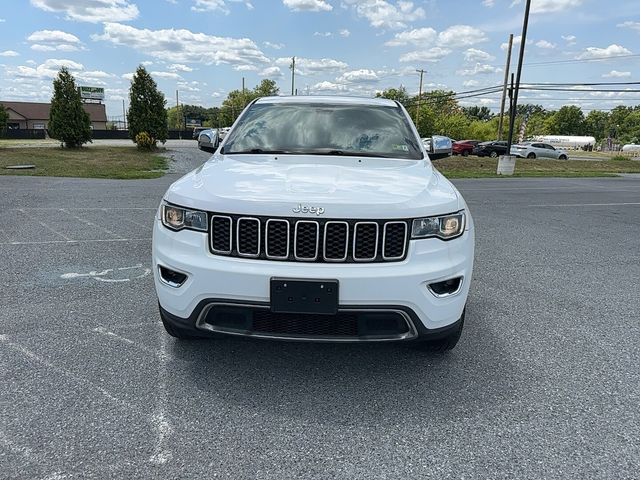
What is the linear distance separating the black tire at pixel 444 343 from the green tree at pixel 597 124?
144959mm

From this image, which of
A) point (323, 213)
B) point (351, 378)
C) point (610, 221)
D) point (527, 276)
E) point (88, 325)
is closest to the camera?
point (323, 213)

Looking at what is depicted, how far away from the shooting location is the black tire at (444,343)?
2930mm

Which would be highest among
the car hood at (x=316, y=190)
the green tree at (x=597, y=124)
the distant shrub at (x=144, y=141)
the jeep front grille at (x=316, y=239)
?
the green tree at (x=597, y=124)

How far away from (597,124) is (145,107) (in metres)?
139

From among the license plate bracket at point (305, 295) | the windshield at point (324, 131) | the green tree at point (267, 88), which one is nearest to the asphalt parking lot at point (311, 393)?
the license plate bracket at point (305, 295)

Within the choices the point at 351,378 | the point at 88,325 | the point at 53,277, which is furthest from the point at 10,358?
the point at 351,378

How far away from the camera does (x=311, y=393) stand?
2805mm

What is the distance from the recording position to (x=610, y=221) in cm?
923

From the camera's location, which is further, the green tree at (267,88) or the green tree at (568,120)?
the green tree at (568,120)

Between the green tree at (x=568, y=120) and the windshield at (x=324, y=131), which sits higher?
the green tree at (x=568, y=120)

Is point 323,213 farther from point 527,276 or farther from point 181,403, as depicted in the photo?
point 527,276

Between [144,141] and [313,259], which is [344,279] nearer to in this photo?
[313,259]

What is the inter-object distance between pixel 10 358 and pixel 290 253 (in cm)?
198

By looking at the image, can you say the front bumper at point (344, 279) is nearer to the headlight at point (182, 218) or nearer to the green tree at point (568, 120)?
the headlight at point (182, 218)
